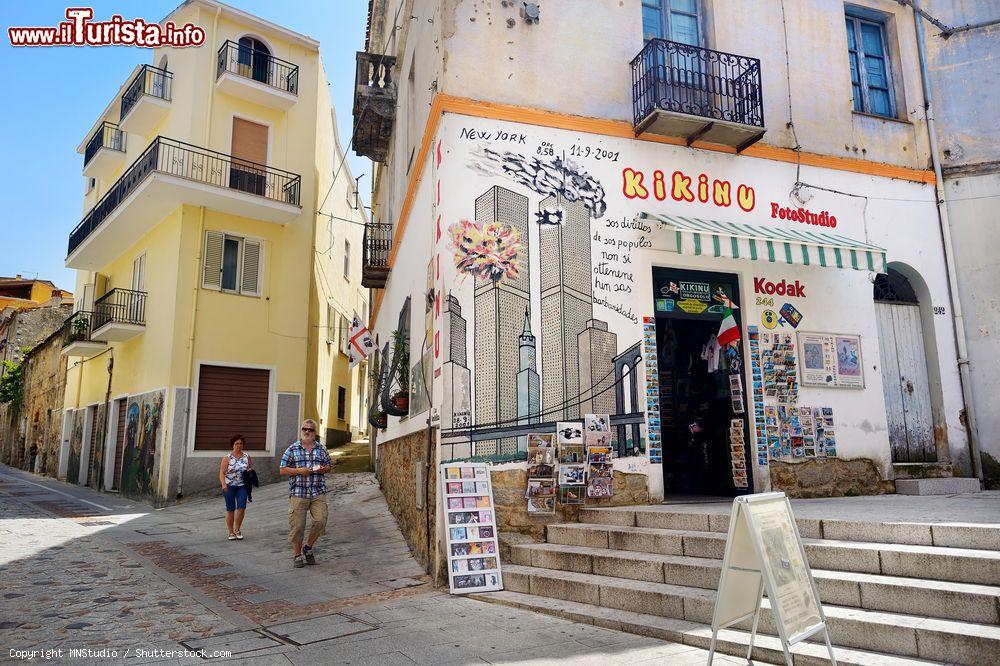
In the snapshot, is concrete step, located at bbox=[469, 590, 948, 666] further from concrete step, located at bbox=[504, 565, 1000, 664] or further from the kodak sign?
the kodak sign

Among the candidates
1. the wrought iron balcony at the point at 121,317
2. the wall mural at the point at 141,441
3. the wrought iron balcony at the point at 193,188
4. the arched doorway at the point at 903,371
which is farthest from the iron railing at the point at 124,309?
the arched doorway at the point at 903,371

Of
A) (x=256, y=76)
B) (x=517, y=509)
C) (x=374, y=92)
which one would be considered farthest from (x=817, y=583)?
(x=256, y=76)

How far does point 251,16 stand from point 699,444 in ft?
54.6

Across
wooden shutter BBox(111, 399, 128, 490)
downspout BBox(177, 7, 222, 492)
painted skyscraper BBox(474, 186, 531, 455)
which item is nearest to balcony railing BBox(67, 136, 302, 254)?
downspout BBox(177, 7, 222, 492)

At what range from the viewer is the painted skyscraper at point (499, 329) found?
24.6 ft

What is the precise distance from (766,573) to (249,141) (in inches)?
703

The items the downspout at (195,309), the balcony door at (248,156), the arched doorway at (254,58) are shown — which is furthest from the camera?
the arched doorway at (254,58)

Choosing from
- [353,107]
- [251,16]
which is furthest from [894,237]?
[251,16]

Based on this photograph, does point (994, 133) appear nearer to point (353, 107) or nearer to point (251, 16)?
point (353, 107)

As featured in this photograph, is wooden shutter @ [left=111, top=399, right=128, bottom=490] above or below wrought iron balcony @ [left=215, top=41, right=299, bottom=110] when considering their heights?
below

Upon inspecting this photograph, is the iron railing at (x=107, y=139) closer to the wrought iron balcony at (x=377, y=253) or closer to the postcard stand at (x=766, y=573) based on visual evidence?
the wrought iron balcony at (x=377, y=253)

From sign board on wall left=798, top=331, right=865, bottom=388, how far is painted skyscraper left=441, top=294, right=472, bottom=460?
479 centimetres

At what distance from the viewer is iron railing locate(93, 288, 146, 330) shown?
17.7 meters

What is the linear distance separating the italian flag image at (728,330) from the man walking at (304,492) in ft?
18.3
